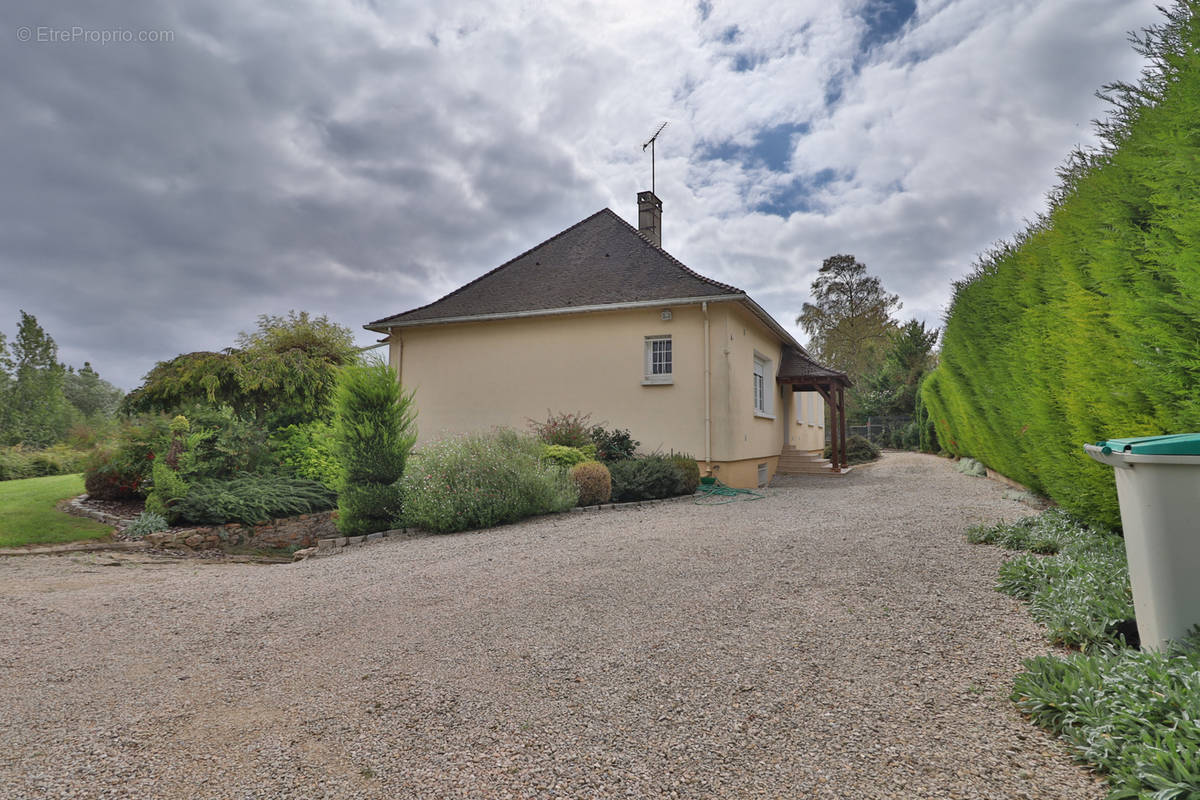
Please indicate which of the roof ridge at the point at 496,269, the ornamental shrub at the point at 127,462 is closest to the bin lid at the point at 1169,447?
the ornamental shrub at the point at 127,462

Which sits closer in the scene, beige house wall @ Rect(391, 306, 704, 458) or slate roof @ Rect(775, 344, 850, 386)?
beige house wall @ Rect(391, 306, 704, 458)

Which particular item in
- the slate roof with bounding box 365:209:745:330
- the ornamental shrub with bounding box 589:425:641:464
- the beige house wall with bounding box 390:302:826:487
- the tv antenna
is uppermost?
the tv antenna

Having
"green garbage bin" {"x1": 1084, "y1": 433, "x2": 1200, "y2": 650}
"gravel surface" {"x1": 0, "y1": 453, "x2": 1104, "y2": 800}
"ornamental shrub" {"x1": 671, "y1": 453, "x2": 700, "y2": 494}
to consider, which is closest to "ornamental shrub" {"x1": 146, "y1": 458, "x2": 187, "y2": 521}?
"gravel surface" {"x1": 0, "y1": 453, "x2": 1104, "y2": 800}

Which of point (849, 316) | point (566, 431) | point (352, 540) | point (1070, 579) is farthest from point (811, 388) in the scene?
point (849, 316)

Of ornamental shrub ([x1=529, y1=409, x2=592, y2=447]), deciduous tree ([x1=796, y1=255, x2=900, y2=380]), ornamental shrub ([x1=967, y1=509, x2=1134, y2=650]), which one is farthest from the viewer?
deciduous tree ([x1=796, y1=255, x2=900, y2=380])

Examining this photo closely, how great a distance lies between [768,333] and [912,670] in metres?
12.8

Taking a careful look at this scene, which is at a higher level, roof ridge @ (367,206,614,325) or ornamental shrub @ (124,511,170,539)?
roof ridge @ (367,206,614,325)

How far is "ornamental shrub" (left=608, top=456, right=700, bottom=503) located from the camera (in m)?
9.67

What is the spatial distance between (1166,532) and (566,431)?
9.59 metres

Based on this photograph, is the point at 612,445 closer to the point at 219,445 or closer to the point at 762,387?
the point at 762,387

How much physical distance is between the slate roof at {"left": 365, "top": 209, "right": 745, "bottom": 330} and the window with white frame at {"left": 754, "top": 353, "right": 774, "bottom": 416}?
3.10 m

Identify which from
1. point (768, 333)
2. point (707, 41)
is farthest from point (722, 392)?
point (707, 41)

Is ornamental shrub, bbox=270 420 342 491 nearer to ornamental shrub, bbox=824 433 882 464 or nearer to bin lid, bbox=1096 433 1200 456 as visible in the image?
bin lid, bbox=1096 433 1200 456

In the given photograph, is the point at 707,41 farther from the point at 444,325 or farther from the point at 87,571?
the point at 87,571
